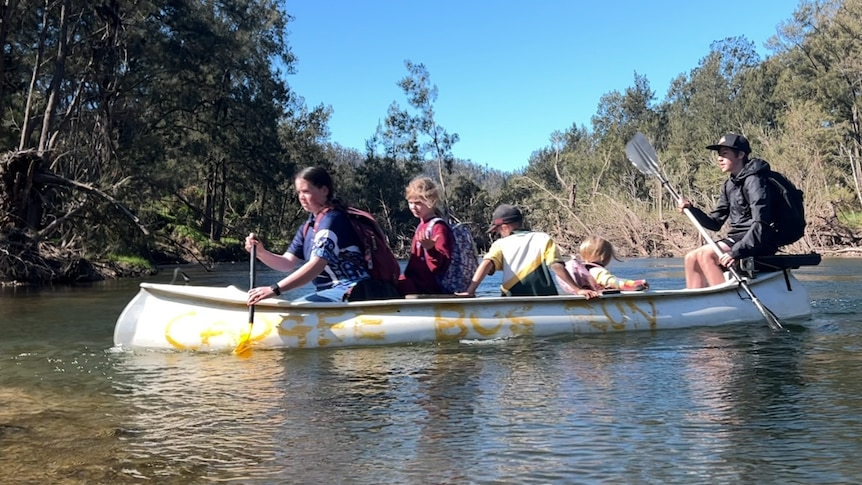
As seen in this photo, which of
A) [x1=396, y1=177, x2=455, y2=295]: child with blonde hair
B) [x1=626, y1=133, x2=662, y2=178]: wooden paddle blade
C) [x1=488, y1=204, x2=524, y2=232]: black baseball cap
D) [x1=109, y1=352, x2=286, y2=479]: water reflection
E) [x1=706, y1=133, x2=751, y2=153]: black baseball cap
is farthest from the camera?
[x1=626, y1=133, x2=662, y2=178]: wooden paddle blade

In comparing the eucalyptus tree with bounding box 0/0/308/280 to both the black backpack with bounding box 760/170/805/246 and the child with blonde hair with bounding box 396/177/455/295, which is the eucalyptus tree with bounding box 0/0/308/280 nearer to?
the child with blonde hair with bounding box 396/177/455/295

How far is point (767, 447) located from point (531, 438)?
102cm

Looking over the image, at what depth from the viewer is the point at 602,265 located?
7.75 m

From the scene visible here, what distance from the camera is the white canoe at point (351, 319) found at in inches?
241

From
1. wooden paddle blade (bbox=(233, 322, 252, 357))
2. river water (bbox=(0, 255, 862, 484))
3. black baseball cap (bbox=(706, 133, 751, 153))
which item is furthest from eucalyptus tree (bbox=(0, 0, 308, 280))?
black baseball cap (bbox=(706, 133, 751, 153))

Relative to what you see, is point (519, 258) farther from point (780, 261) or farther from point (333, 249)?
point (780, 261)

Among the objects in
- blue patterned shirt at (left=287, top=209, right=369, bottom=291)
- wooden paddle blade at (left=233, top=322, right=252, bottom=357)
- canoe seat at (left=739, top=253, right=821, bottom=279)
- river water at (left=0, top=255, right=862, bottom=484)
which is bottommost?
river water at (left=0, top=255, right=862, bottom=484)

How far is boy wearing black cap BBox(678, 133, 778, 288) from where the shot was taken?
741 centimetres

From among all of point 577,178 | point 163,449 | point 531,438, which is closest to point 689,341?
point 531,438

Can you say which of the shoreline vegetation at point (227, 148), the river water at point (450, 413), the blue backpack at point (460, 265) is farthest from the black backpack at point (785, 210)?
the shoreline vegetation at point (227, 148)

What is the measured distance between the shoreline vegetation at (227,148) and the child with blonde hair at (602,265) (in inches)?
283

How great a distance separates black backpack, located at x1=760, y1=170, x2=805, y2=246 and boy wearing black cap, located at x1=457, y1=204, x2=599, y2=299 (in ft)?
7.73

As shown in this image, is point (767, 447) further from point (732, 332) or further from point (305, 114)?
point (305, 114)

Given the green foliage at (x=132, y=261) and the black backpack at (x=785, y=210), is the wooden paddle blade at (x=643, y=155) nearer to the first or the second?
the black backpack at (x=785, y=210)
